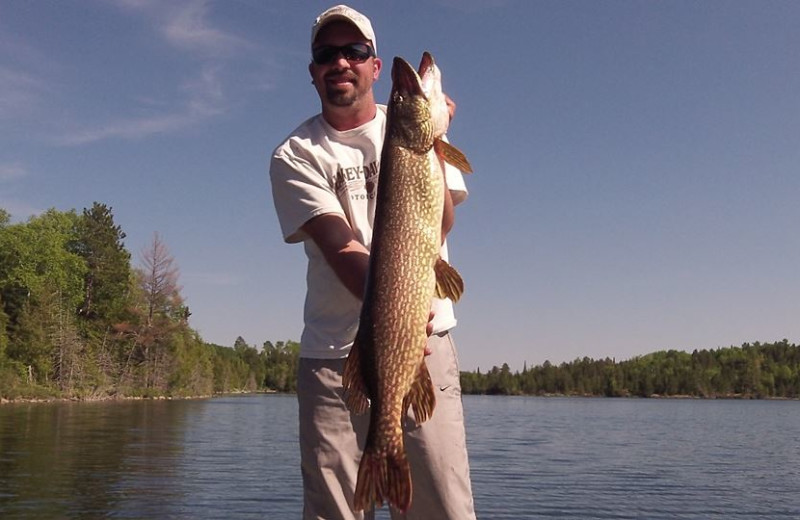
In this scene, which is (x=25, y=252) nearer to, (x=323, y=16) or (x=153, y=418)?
(x=153, y=418)

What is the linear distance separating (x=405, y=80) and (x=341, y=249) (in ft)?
3.13

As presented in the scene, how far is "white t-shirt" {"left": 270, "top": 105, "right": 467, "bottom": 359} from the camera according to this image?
4086 mm

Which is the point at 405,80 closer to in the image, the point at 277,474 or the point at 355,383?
the point at 355,383

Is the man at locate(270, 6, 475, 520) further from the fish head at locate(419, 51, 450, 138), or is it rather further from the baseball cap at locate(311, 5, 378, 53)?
the fish head at locate(419, 51, 450, 138)

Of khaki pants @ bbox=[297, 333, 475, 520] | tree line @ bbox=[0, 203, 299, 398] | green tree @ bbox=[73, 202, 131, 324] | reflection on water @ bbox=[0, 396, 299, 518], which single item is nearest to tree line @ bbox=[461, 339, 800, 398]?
tree line @ bbox=[0, 203, 299, 398]

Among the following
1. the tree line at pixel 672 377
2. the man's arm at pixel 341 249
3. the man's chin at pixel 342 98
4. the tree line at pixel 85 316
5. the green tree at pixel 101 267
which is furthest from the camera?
the tree line at pixel 672 377

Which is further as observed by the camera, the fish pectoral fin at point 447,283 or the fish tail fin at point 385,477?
the fish pectoral fin at point 447,283

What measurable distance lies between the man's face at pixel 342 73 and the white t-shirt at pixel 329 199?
7.4 inches

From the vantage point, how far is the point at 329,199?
405 centimetres

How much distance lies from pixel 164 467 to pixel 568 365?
566ft

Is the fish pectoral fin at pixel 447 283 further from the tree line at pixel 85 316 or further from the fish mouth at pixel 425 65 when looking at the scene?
the tree line at pixel 85 316

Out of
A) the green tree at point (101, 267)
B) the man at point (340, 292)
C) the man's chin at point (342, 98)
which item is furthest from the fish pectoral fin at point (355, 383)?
the green tree at point (101, 267)

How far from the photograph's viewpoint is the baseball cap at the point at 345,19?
13.4 feet

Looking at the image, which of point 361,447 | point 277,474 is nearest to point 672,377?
point 277,474
